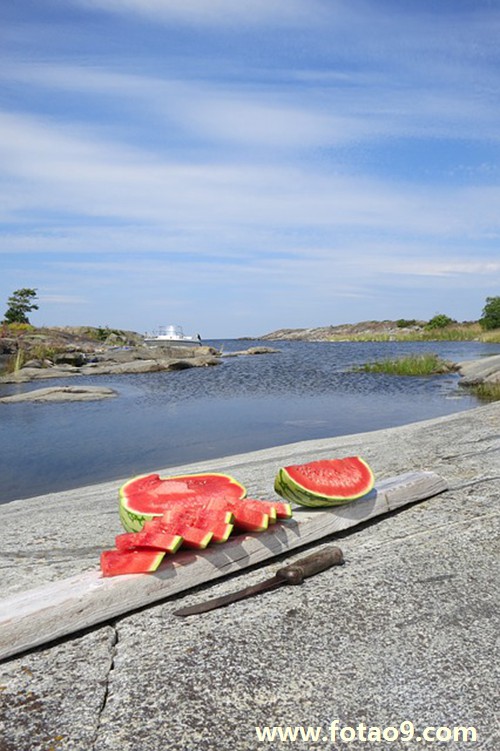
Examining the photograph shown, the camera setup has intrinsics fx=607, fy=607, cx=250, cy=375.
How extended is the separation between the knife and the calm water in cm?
715

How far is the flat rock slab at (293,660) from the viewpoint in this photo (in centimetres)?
255

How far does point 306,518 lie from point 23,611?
75.8 inches

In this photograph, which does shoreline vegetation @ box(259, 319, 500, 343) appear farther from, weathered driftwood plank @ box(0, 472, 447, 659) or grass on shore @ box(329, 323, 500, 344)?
weathered driftwood plank @ box(0, 472, 447, 659)

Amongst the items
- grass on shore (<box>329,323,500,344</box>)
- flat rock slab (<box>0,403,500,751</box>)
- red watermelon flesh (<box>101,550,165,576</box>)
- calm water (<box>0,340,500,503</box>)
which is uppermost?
grass on shore (<box>329,323,500,344</box>)

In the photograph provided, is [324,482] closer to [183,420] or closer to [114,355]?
[183,420]

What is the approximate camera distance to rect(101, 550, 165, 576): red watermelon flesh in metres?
3.35

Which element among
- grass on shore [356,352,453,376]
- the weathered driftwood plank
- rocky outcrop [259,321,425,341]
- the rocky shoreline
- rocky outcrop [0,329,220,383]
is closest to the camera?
the weathered driftwood plank

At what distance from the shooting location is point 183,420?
57.8 ft

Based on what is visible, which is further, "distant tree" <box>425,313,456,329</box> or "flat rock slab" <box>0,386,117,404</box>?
"distant tree" <box>425,313,456,329</box>

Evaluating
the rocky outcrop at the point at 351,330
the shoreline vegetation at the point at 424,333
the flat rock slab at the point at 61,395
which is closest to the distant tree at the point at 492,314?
the shoreline vegetation at the point at 424,333

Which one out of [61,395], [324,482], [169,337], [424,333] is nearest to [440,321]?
[424,333]

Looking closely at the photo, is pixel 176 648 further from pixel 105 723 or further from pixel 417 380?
pixel 417 380

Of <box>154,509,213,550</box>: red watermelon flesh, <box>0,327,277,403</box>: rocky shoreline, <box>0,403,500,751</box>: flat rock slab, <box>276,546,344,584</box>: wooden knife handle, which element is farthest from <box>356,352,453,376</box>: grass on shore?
<box>154,509,213,550</box>: red watermelon flesh

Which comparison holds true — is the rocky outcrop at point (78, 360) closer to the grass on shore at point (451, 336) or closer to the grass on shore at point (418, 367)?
the grass on shore at point (418, 367)
